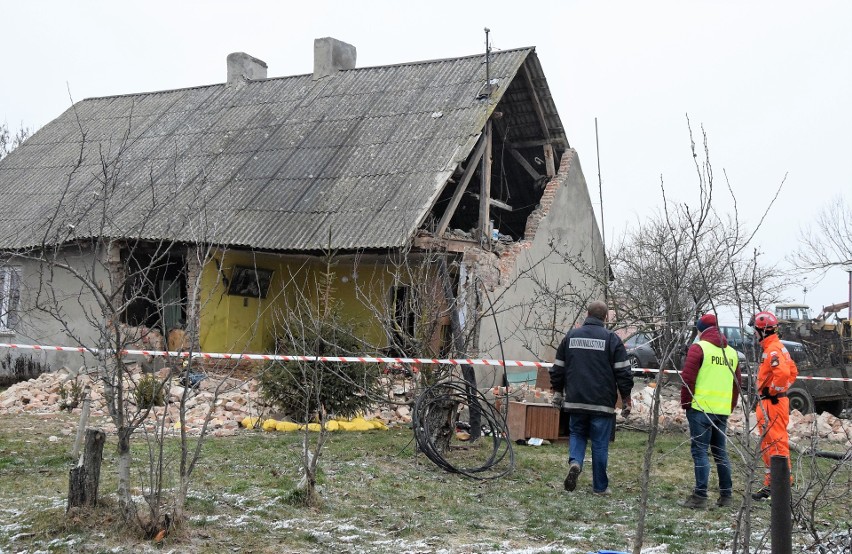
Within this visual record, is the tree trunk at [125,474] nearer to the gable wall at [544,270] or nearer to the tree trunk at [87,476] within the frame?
the tree trunk at [87,476]

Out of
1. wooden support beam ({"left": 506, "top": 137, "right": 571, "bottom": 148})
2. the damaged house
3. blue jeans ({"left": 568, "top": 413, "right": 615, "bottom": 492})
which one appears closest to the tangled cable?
blue jeans ({"left": 568, "top": 413, "right": 615, "bottom": 492})

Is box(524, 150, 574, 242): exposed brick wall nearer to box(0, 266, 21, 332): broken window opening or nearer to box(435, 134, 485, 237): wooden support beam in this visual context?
box(435, 134, 485, 237): wooden support beam

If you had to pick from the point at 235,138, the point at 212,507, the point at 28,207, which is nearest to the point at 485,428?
the point at 212,507

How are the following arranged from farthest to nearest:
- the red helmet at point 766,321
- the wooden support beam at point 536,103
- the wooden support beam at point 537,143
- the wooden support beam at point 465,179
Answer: the wooden support beam at point 537,143
the wooden support beam at point 536,103
the wooden support beam at point 465,179
the red helmet at point 766,321

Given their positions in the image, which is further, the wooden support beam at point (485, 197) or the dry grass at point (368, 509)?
the wooden support beam at point (485, 197)

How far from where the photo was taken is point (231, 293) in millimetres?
17797

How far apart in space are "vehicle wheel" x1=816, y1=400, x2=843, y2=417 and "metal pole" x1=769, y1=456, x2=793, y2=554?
46.3ft

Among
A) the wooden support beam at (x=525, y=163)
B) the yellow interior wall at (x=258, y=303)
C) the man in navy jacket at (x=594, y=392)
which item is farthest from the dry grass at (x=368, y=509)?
the wooden support beam at (x=525, y=163)

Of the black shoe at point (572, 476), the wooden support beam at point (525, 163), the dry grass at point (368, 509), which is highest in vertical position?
the wooden support beam at point (525, 163)

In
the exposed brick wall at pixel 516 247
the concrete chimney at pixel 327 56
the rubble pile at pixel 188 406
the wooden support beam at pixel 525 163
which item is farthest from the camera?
the concrete chimney at pixel 327 56

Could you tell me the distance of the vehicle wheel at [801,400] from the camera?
52.2 ft

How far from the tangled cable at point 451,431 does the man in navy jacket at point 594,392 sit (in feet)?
2.61

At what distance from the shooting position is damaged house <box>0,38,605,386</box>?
16250mm

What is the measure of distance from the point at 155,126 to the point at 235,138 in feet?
10.3
